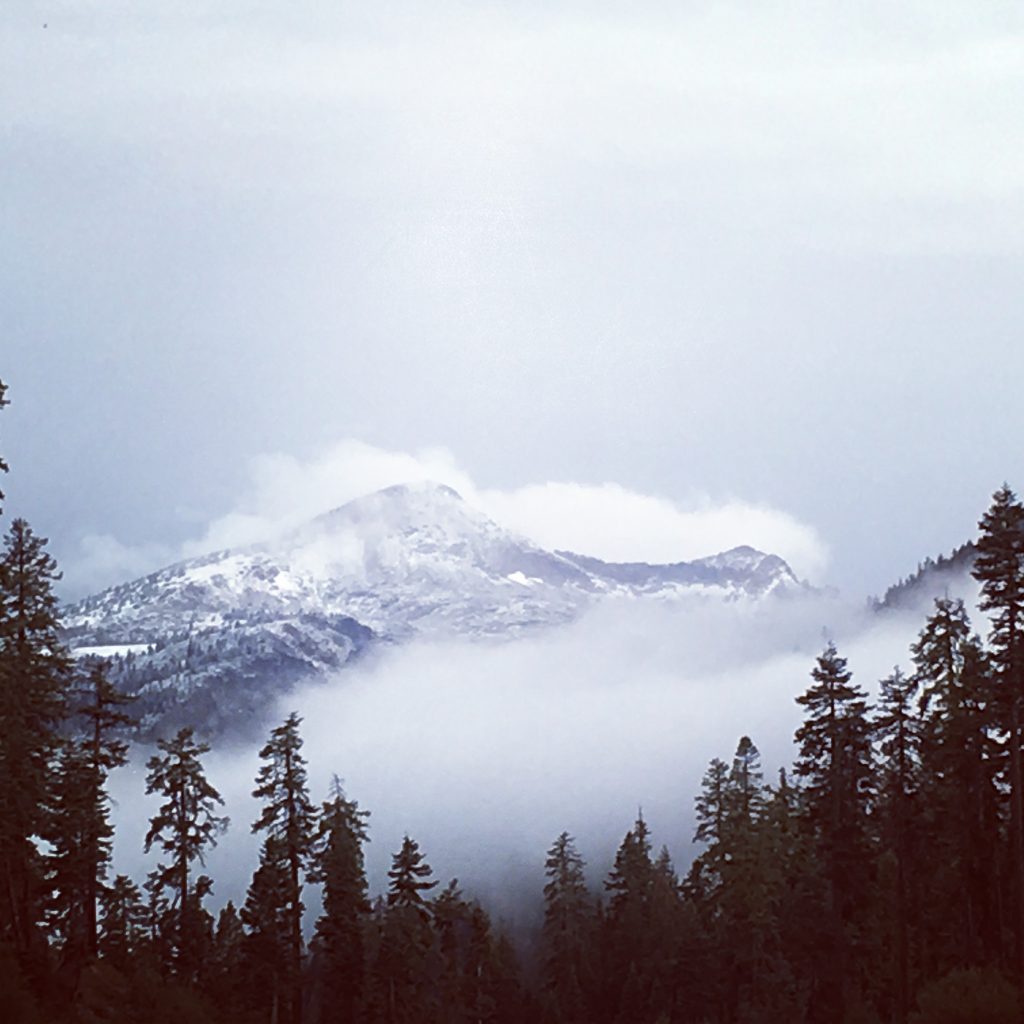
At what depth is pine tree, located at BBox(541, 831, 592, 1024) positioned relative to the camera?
80.8 m

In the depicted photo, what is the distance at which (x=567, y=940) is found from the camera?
86875 mm

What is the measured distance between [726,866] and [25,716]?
30042 millimetres

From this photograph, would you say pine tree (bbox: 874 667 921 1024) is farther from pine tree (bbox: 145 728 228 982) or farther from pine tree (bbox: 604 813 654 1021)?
pine tree (bbox: 604 813 654 1021)

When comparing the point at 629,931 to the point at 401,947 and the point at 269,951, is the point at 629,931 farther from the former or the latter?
the point at 269,951

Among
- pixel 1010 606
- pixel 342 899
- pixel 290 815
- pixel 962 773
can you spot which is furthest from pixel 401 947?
pixel 1010 606

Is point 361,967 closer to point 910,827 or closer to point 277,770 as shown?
point 277,770

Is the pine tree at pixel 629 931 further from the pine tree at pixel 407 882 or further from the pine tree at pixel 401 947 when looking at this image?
Result: the pine tree at pixel 407 882

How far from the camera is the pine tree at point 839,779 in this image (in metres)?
42.8

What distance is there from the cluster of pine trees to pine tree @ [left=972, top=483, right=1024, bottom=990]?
83mm

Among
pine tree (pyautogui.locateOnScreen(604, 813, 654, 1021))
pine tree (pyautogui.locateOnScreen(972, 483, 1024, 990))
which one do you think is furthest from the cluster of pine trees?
pine tree (pyautogui.locateOnScreen(604, 813, 654, 1021))

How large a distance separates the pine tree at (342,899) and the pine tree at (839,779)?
64.9ft

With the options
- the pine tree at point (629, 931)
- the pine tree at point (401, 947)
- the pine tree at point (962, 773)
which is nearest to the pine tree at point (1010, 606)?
the pine tree at point (962, 773)

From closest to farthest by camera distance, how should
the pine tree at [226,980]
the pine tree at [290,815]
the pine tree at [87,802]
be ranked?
the pine tree at [87,802]
the pine tree at [226,980]
the pine tree at [290,815]

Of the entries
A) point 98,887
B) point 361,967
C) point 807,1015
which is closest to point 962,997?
point 807,1015
